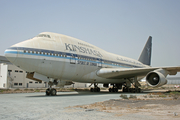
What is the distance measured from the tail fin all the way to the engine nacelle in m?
15.5

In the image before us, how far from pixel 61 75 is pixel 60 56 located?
1.75 metres

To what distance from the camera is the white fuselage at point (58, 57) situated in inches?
520

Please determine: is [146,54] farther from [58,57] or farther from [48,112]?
[48,112]

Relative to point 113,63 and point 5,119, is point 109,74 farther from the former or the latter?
point 5,119

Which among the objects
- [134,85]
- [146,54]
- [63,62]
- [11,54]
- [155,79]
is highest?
[146,54]

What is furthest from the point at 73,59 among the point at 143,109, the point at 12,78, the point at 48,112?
the point at 12,78

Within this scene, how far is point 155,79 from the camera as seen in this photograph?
1719 cm

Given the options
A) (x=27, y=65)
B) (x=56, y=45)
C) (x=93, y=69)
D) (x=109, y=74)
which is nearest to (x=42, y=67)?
(x=27, y=65)

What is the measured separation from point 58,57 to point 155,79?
9842 mm

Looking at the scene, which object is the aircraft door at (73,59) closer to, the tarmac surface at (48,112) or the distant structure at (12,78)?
the tarmac surface at (48,112)

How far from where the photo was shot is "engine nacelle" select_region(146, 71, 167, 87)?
16.2m

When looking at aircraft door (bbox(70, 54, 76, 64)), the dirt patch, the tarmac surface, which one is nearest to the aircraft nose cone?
the tarmac surface

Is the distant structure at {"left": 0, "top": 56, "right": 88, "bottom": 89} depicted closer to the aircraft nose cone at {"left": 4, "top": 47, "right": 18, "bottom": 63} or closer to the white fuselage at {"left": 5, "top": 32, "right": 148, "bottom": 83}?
the white fuselage at {"left": 5, "top": 32, "right": 148, "bottom": 83}

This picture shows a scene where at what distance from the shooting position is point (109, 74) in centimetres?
1895
